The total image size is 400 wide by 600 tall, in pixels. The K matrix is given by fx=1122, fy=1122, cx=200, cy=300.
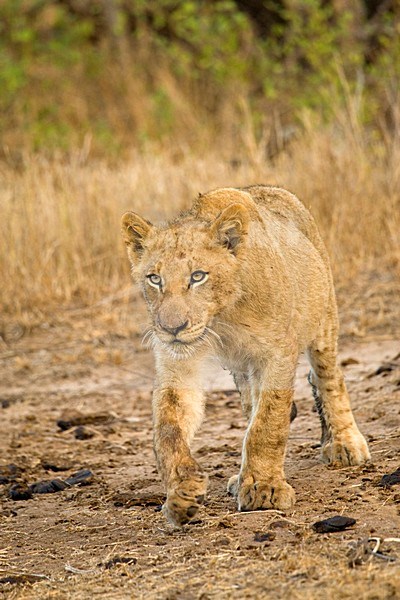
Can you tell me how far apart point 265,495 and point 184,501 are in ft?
1.62

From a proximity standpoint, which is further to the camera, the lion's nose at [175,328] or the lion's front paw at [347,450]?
the lion's front paw at [347,450]

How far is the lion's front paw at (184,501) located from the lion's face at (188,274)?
54 centimetres

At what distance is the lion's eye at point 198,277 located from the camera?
4.33 metres

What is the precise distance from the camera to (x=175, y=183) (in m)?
10.8

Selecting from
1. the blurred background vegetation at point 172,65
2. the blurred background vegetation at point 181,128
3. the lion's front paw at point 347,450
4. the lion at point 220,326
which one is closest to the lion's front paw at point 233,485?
the lion at point 220,326

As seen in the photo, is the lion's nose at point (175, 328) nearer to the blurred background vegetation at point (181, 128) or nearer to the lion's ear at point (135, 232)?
the lion's ear at point (135, 232)

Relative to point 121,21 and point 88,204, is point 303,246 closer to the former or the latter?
point 88,204

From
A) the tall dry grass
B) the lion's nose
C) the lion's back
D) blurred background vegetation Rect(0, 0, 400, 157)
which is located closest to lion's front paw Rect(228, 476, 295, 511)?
the lion's nose

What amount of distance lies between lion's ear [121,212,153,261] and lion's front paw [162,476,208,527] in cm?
106

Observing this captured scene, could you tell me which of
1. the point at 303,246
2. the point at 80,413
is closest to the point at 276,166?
the point at 80,413

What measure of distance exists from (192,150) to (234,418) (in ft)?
27.4

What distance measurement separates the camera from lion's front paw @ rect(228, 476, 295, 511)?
4.43 meters

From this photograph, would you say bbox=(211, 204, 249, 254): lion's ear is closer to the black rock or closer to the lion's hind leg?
the lion's hind leg

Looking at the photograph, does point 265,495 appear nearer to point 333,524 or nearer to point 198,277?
point 333,524
